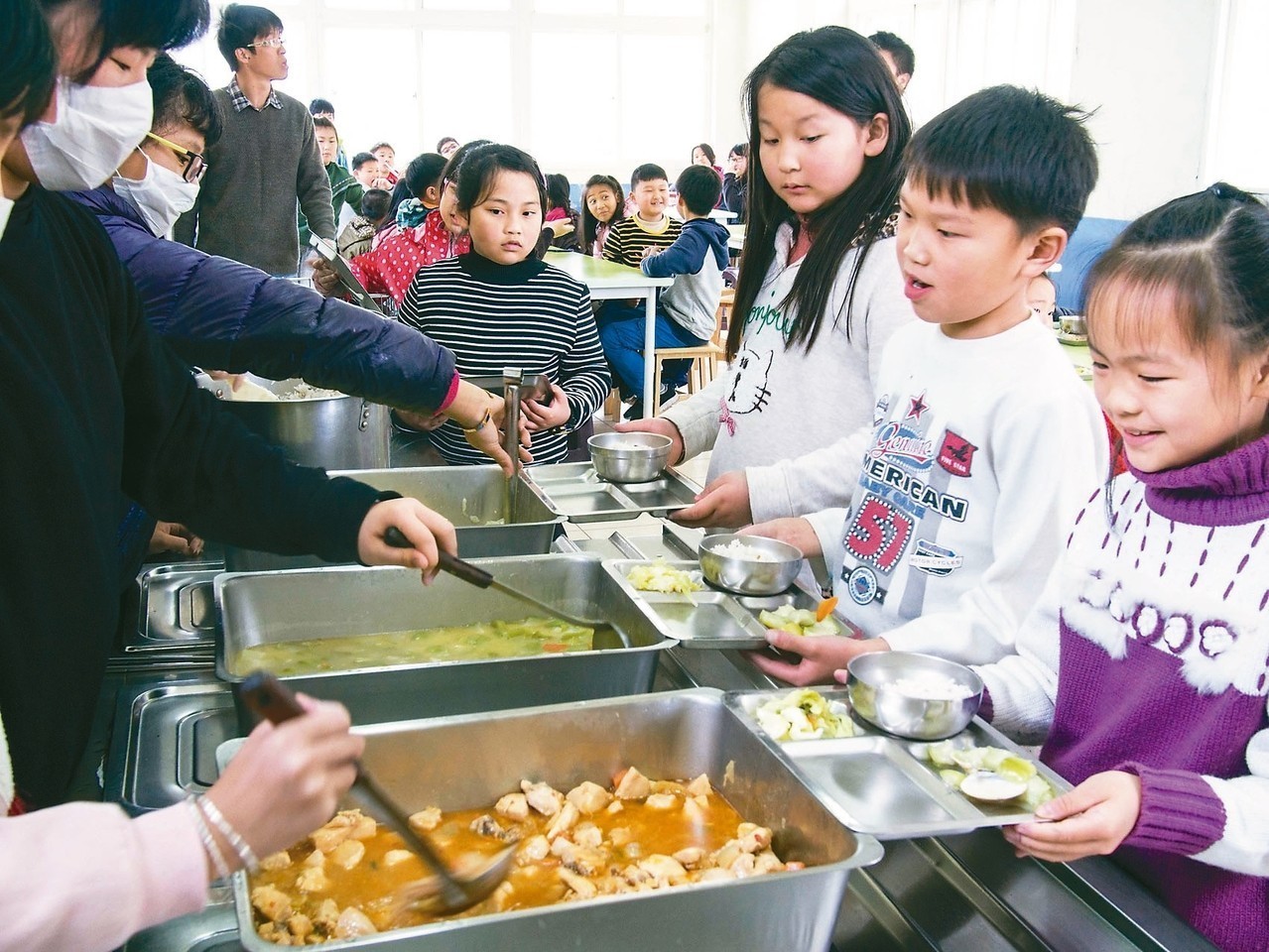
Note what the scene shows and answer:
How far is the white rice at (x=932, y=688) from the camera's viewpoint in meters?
0.96

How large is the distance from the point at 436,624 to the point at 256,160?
3353 millimetres

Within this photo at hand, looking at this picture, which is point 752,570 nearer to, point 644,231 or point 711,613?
point 711,613

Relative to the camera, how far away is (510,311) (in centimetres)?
232

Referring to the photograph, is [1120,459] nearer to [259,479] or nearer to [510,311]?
[259,479]

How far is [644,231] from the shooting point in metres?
5.53

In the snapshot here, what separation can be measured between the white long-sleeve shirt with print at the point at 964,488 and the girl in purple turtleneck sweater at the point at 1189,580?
0.47 ft

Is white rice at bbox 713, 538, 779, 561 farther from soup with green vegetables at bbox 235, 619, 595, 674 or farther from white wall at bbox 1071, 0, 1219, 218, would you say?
white wall at bbox 1071, 0, 1219, 218

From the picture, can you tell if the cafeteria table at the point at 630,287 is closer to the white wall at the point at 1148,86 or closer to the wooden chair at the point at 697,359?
the wooden chair at the point at 697,359

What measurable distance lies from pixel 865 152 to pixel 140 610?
1.21 m

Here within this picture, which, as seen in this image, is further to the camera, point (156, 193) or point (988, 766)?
point (156, 193)

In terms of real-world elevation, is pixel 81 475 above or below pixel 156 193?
below

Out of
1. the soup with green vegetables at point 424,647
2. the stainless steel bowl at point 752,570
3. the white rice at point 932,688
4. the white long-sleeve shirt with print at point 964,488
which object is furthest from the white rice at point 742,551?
the white rice at point 932,688

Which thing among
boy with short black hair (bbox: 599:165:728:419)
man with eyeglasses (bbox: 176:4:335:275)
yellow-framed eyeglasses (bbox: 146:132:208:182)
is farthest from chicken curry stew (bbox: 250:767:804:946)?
boy with short black hair (bbox: 599:165:728:419)

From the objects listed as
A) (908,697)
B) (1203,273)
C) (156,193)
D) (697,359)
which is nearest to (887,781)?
(908,697)
